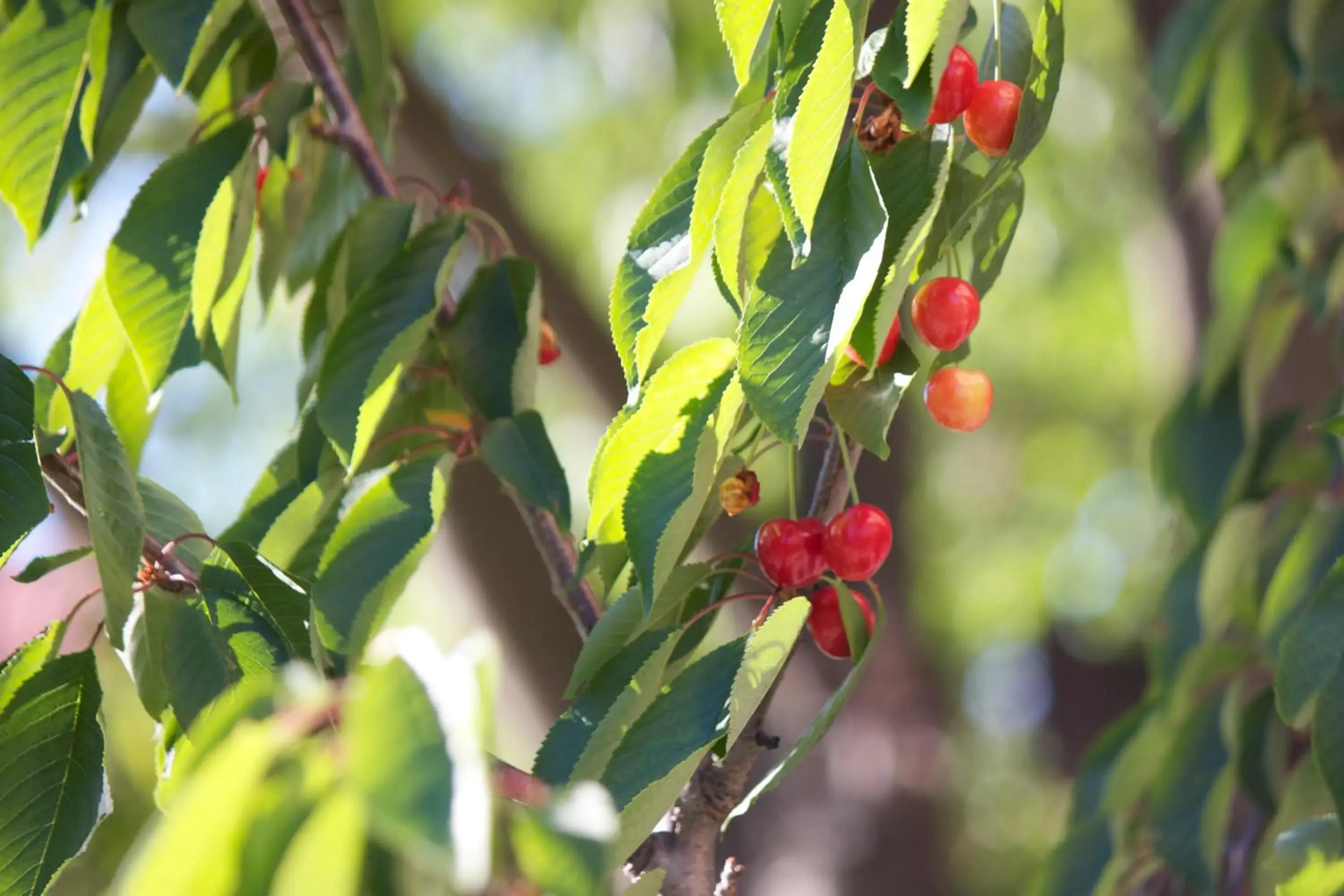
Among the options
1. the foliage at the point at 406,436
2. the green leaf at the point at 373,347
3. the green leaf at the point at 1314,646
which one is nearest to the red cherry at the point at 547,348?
the foliage at the point at 406,436

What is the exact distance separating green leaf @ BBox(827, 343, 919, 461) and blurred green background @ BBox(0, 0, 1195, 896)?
0.81 m

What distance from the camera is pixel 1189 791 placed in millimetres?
1314

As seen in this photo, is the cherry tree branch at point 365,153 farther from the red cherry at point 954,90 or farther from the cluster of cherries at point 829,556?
the red cherry at point 954,90

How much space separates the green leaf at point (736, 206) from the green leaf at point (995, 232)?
5.7 inches

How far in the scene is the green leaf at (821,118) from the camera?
1.94 feet

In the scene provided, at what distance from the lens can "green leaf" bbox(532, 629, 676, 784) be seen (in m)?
0.67

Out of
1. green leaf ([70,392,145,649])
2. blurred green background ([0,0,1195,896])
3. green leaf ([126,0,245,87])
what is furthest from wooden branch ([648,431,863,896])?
blurred green background ([0,0,1195,896])

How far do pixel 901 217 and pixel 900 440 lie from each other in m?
1.84

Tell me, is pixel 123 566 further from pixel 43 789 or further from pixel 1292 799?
pixel 1292 799

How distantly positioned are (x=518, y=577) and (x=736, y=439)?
140 cm

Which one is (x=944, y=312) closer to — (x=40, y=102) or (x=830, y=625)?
(x=830, y=625)

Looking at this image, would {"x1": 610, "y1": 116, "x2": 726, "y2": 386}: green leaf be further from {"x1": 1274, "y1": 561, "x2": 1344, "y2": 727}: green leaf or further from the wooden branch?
{"x1": 1274, "y1": 561, "x2": 1344, "y2": 727}: green leaf

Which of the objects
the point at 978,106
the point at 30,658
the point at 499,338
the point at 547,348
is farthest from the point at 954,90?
the point at 30,658

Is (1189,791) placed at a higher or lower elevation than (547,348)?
lower
